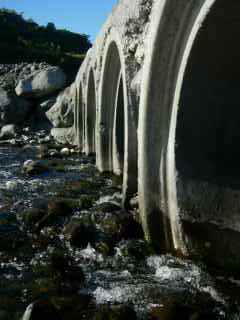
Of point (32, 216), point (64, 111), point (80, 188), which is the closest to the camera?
point (32, 216)

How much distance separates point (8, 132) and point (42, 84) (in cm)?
334

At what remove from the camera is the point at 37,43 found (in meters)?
44.6

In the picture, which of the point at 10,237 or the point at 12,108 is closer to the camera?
the point at 10,237

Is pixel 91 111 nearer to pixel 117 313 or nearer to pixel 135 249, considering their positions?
pixel 135 249

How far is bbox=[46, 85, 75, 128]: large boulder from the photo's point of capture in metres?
18.0

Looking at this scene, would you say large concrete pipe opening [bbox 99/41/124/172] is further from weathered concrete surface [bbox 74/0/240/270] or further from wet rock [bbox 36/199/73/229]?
weathered concrete surface [bbox 74/0/240/270]

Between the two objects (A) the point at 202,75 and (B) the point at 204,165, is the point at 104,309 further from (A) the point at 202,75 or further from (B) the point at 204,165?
(A) the point at 202,75

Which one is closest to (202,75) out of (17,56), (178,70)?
(178,70)

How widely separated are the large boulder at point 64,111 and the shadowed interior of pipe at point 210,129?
45.4 feet

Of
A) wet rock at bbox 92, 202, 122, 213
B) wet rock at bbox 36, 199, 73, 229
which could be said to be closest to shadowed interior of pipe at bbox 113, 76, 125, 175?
wet rock at bbox 36, 199, 73, 229

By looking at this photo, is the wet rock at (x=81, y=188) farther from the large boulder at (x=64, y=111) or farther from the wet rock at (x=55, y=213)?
the large boulder at (x=64, y=111)

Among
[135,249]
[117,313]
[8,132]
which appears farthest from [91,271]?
[8,132]

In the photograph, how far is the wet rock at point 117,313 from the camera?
9.43 feet

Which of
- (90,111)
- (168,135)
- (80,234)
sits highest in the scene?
(90,111)
